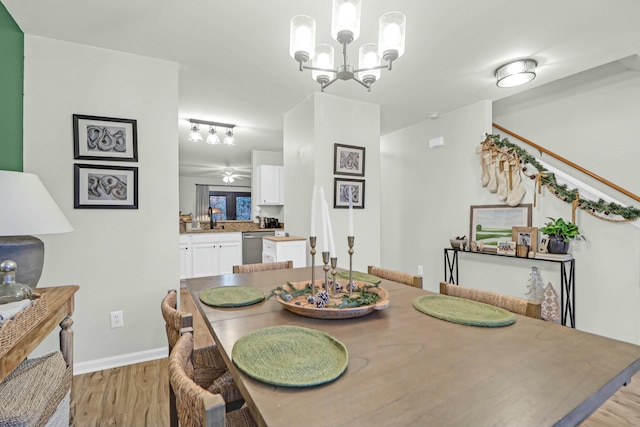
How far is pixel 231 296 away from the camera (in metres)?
1.42

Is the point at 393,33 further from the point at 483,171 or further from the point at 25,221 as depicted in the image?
the point at 483,171

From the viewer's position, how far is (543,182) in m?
2.94

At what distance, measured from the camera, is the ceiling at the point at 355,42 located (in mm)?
1876

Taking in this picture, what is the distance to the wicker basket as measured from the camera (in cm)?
102

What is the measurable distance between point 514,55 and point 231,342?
9.45 feet

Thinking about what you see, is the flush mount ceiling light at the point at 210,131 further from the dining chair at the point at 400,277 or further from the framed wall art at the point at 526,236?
the framed wall art at the point at 526,236

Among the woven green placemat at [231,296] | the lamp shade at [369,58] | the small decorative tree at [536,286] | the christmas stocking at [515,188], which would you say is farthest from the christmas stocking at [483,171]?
the woven green placemat at [231,296]

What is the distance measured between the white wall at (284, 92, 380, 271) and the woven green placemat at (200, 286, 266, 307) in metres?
1.73

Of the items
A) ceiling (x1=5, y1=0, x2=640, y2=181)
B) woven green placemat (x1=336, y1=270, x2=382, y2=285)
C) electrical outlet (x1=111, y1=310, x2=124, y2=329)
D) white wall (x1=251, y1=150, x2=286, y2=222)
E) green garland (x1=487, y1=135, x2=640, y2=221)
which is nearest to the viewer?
woven green placemat (x1=336, y1=270, x2=382, y2=285)

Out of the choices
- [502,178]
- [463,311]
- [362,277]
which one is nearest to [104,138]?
[362,277]

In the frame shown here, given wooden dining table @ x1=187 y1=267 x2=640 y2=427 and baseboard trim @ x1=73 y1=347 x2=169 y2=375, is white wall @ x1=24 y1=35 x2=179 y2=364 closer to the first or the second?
baseboard trim @ x1=73 y1=347 x2=169 y2=375

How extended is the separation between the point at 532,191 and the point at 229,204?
8.59 metres

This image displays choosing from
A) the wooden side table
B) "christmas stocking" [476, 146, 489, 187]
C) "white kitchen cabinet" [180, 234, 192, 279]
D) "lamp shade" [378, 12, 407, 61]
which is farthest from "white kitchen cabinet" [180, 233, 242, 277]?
"lamp shade" [378, 12, 407, 61]

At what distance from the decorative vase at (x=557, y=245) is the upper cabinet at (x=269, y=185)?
13.7 ft
